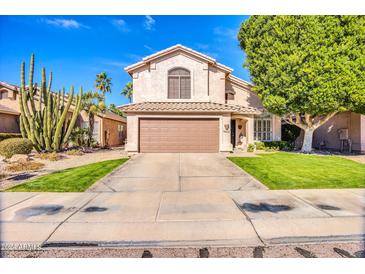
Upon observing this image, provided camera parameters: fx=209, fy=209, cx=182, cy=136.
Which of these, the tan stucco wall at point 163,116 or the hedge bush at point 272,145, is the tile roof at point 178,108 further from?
the hedge bush at point 272,145

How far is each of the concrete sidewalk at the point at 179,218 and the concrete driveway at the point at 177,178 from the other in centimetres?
63

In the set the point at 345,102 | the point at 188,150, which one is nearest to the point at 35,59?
the point at 188,150

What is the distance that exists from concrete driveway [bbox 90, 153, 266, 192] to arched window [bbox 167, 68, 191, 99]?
735 cm

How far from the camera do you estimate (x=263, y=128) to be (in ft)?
58.5

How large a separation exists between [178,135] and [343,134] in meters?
13.9

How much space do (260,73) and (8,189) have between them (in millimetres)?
15190

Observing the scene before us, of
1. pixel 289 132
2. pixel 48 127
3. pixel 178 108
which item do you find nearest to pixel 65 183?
pixel 178 108

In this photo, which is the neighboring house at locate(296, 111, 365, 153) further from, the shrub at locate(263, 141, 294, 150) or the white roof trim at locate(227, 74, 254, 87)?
the white roof trim at locate(227, 74, 254, 87)

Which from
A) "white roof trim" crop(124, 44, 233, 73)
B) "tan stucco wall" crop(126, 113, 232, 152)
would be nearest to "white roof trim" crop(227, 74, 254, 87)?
"white roof trim" crop(124, 44, 233, 73)

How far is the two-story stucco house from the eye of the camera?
14219mm

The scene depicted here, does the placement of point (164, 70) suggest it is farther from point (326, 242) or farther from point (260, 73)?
point (326, 242)

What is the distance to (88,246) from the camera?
3.42 meters

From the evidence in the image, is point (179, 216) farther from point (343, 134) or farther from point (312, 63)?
point (343, 134)
